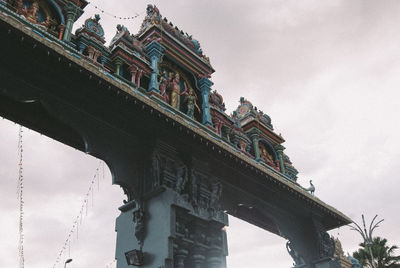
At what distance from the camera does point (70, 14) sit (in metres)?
10.7

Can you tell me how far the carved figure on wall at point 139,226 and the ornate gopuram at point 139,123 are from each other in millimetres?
23

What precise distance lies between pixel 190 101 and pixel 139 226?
5.47 meters

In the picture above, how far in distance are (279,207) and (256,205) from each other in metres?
1.37

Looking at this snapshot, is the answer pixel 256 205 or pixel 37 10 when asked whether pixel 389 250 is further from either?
pixel 37 10

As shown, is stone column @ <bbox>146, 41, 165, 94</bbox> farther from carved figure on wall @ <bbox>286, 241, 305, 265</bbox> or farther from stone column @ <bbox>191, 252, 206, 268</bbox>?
carved figure on wall @ <bbox>286, 241, 305, 265</bbox>

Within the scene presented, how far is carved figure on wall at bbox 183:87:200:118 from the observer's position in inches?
512

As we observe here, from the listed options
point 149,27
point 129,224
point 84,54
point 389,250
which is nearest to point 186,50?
point 149,27

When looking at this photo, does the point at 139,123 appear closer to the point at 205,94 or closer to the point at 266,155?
the point at 205,94

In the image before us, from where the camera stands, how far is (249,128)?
17328 mm

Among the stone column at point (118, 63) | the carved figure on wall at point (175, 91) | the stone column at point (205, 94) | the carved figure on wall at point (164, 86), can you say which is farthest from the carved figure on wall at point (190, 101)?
the stone column at point (118, 63)

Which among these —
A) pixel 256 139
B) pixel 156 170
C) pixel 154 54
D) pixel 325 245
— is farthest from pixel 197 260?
pixel 256 139

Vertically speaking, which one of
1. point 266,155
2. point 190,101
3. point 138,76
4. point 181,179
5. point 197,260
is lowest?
point 197,260

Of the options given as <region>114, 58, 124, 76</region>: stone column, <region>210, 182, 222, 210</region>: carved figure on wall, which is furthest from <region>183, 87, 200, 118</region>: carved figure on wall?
<region>210, 182, 222, 210</region>: carved figure on wall

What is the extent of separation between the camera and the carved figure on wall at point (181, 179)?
9.52 m
